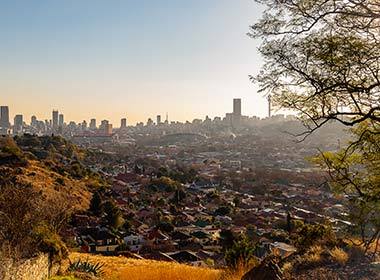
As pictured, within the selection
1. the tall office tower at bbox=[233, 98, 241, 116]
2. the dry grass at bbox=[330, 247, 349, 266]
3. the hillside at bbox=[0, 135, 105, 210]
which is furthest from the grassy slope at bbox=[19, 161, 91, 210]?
the tall office tower at bbox=[233, 98, 241, 116]

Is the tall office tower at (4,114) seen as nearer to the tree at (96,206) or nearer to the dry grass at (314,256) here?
the tree at (96,206)

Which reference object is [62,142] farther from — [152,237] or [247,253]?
[247,253]

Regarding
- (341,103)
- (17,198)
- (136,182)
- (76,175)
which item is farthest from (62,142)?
(341,103)

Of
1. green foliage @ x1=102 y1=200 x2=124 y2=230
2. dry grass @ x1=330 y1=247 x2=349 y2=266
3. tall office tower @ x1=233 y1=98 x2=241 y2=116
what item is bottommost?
green foliage @ x1=102 y1=200 x2=124 y2=230

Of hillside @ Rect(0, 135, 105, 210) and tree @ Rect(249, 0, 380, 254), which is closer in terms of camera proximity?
tree @ Rect(249, 0, 380, 254)

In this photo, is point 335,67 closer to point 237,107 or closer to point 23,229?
point 23,229

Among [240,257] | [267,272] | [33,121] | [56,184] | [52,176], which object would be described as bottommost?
[56,184]

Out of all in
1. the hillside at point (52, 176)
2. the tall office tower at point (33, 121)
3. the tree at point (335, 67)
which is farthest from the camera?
the tall office tower at point (33, 121)

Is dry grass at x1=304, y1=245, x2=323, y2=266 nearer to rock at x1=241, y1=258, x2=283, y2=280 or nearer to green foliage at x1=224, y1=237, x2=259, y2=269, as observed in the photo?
rock at x1=241, y1=258, x2=283, y2=280

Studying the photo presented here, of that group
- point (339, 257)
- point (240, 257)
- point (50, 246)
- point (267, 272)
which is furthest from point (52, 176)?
point (339, 257)

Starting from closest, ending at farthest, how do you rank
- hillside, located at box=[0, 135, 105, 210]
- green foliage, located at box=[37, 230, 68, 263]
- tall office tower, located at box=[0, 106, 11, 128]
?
green foliage, located at box=[37, 230, 68, 263], hillside, located at box=[0, 135, 105, 210], tall office tower, located at box=[0, 106, 11, 128]

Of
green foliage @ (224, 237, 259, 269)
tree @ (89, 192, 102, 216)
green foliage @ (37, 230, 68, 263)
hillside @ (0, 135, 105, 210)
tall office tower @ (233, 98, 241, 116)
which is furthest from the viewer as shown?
tall office tower @ (233, 98, 241, 116)

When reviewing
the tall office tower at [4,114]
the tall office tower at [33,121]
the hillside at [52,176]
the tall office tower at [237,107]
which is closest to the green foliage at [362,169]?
the hillside at [52,176]
